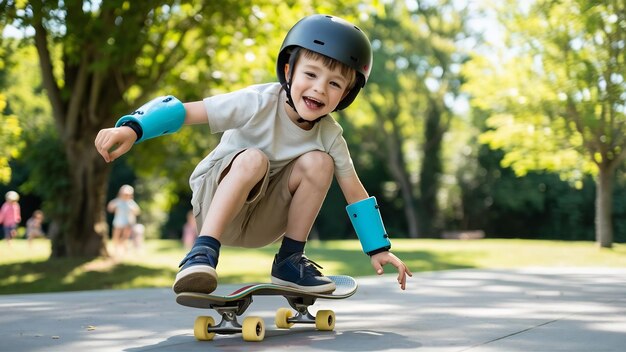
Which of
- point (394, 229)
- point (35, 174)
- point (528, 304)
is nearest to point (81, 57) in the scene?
point (35, 174)

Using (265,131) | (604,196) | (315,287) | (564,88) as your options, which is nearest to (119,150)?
(265,131)

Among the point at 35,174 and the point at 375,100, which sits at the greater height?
the point at 375,100

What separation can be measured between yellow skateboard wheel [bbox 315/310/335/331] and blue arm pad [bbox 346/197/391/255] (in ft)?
1.42

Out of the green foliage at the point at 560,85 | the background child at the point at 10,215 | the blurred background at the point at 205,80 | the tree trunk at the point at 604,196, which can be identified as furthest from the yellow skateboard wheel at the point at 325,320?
the background child at the point at 10,215

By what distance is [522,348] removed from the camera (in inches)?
131

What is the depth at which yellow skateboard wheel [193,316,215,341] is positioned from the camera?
12.2 feet

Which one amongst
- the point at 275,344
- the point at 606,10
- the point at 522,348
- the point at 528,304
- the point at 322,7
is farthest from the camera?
the point at 606,10

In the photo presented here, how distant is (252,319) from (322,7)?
8550mm

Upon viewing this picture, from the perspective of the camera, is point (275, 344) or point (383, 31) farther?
point (383, 31)

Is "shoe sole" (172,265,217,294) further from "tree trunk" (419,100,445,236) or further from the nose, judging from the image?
"tree trunk" (419,100,445,236)

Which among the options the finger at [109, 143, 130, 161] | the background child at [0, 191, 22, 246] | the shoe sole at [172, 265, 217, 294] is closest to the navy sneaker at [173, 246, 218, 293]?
the shoe sole at [172, 265, 217, 294]

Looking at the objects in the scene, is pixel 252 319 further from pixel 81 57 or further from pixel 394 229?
pixel 394 229

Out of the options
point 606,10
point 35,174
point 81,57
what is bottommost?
point 35,174

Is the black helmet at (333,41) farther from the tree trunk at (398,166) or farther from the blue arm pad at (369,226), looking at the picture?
the tree trunk at (398,166)
